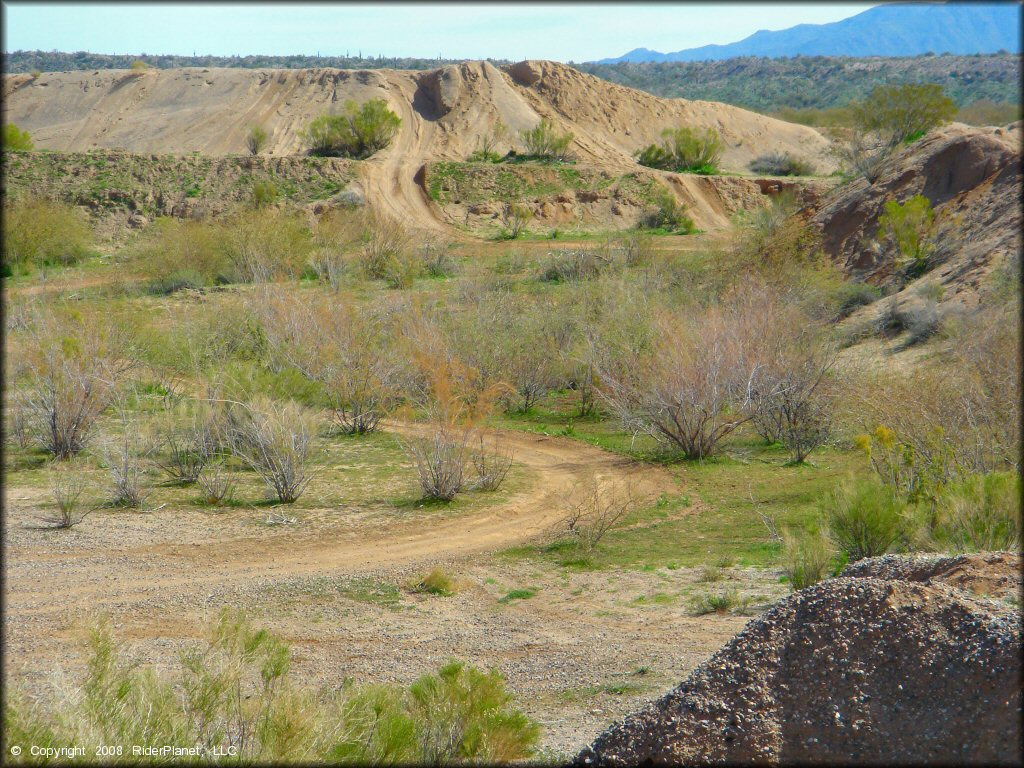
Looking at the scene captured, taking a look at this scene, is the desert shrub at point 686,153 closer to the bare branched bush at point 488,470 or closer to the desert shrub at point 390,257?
the desert shrub at point 390,257

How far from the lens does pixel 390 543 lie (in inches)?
488

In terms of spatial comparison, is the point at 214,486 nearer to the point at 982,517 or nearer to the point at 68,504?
the point at 68,504

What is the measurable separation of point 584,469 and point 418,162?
122ft

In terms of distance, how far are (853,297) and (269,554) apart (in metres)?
18.6

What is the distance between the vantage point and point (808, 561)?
9445 millimetres

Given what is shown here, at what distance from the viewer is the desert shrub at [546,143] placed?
172ft

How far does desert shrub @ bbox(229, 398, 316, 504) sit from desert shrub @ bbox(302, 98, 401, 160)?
38.3 metres

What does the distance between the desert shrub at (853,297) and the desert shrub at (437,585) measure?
56.2 ft

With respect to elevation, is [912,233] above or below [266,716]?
above

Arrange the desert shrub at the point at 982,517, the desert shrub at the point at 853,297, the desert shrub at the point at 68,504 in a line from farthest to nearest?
the desert shrub at the point at 853,297 → the desert shrub at the point at 68,504 → the desert shrub at the point at 982,517

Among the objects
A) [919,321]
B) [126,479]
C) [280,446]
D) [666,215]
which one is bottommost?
[126,479]

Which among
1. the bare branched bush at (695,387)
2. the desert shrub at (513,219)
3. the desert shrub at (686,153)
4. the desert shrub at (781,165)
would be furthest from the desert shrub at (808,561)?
the desert shrub at (781,165)

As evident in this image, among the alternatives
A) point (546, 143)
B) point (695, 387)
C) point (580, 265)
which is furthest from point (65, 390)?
point (546, 143)

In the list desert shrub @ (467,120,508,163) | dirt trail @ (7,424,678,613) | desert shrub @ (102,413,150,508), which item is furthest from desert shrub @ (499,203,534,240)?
desert shrub @ (102,413,150,508)
